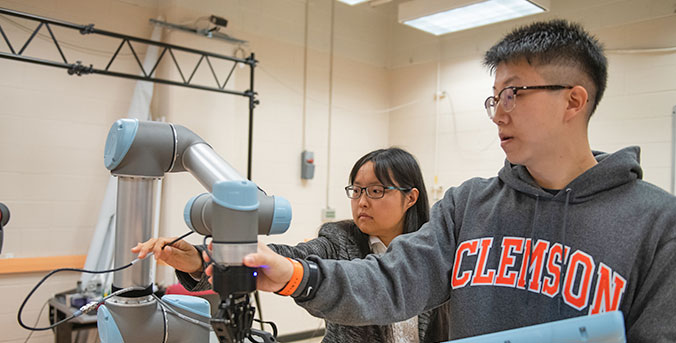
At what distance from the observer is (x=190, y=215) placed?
1.07 m

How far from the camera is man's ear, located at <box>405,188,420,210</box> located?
2.08 meters

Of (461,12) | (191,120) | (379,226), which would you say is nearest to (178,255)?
(379,226)

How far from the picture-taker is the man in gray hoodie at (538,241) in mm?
1022

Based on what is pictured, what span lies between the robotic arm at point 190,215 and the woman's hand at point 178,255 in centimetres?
5

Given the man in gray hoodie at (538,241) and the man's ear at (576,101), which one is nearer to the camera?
the man in gray hoodie at (538,241)

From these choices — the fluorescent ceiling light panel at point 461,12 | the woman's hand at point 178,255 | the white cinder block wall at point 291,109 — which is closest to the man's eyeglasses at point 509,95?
the woman's hand at point 178,255

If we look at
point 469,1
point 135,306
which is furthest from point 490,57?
point 469,1

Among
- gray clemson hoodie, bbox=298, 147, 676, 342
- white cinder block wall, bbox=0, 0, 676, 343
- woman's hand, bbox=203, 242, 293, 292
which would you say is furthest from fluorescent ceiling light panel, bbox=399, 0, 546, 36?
woman's hand, bbox=203, 242, 293, 292

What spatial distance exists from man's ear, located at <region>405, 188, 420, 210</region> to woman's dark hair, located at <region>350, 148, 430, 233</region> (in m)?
0.01

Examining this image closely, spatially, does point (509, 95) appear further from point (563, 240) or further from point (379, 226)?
point (379, 226)

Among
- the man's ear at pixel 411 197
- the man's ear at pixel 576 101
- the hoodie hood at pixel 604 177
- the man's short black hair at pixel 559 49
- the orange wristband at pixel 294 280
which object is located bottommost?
the orange wristband at pixel 294 280

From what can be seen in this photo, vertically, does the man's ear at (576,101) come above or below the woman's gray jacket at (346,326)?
above

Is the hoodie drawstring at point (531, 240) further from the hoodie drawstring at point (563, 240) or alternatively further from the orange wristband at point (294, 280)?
the orange wristband at point (294, 280)

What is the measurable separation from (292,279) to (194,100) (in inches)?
130
